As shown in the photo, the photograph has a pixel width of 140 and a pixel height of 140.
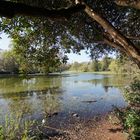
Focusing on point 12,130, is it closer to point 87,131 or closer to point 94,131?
point 87,131

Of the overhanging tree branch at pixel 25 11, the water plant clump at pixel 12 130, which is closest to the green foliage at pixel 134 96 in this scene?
the water plant clump at pixel 12 130

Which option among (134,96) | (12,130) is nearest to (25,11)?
(12,130)

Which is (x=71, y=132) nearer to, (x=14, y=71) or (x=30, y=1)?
(x=30, y=1)

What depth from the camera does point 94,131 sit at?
16.2m

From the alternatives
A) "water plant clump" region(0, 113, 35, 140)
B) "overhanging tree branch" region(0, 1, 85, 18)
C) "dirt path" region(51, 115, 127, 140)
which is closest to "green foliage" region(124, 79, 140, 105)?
"dirt path" region(51, 115, 127, 140)

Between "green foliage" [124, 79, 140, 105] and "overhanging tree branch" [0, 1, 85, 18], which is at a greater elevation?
"overhanging tree branch" [0, 1, 85, 18]

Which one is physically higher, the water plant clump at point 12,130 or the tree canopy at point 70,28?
the tree canopy at point 70,28

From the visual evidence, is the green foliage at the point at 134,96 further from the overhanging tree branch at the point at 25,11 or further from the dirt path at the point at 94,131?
the overhanging tree branch at the point at 25,11

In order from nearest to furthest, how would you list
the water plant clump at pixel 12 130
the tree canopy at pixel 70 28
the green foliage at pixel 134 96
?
the water plant clump at pixel 12 130
the tree canopy at pixel 70 28
the green foliage at pixel 134 96

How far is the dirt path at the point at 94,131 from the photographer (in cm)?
1400

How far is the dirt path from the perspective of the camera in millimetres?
13996

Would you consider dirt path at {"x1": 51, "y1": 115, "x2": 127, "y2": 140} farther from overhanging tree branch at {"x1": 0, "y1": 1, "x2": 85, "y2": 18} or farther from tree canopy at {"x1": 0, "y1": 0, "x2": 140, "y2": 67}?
overhanging tree branch at {"x1": 0, "y1": 1, "x2": 85, "y2": 18}

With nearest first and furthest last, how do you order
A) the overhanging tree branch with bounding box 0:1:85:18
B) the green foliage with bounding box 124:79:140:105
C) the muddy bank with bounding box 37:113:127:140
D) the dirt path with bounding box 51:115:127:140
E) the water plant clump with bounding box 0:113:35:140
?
1. the overhanging tree branch with bounding box 0:1:85:18
2. the water plant clump with bounding box 0:113:35:140
3. the dirt path with bounding box 51:115:127:140
4. the muddy bank with bounding box 37:113:127:140
5. the green foliage with bounding box 124:79:140:105

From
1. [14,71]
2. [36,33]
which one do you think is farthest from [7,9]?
[14,71]
